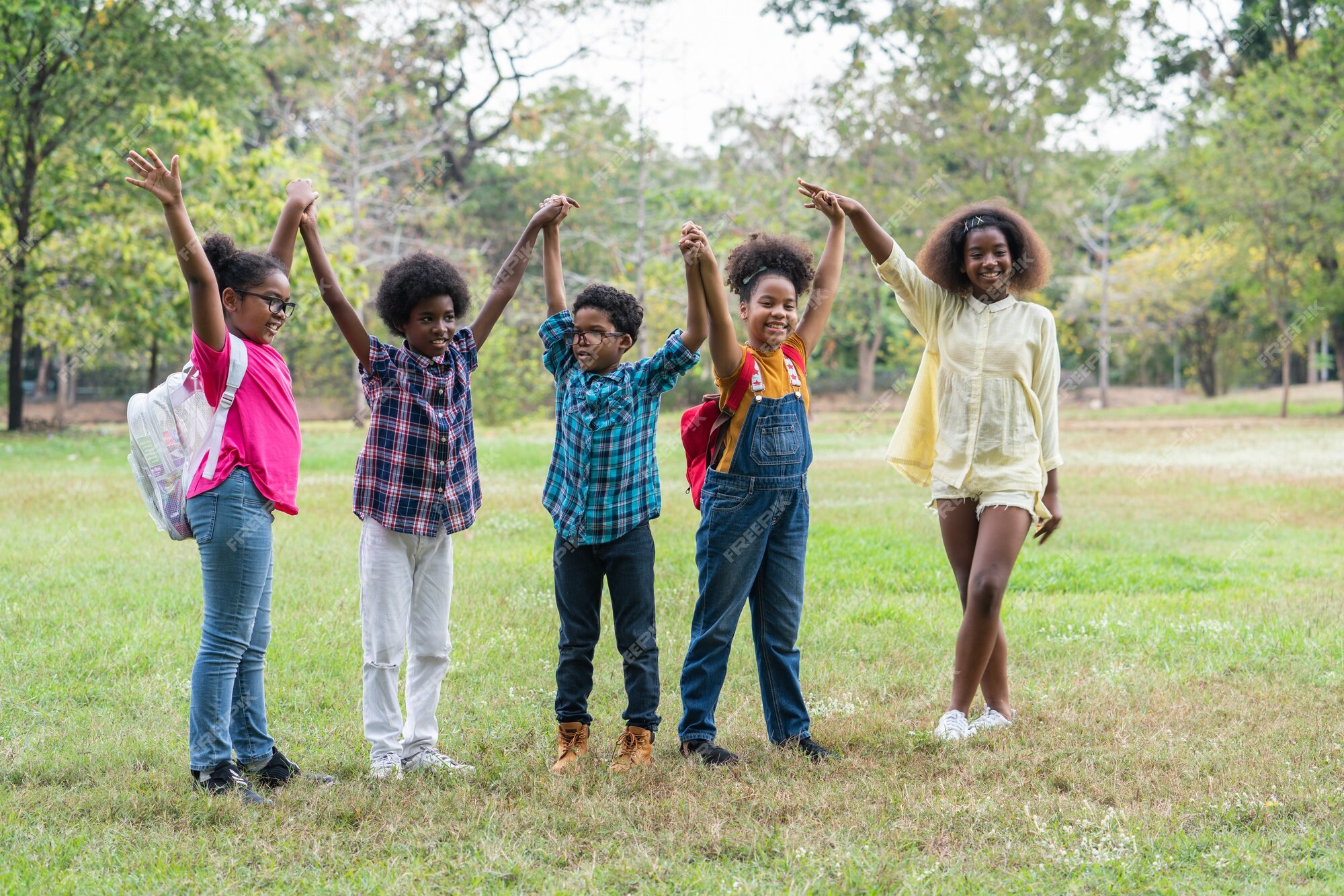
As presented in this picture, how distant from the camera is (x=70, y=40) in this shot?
65.3 ft

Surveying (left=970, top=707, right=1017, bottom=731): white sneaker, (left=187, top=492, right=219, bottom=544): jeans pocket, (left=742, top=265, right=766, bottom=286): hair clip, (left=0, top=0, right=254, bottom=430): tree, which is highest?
(left=0, top=0, right=254, bottom=430): tree

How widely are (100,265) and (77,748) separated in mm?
17545

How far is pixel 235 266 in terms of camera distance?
4078 mm

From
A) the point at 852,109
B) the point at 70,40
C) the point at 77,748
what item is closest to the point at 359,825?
the point at 77,748

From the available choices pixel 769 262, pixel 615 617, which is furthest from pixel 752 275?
pixel 615 617

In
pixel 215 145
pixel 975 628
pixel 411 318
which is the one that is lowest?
pixel 975 628

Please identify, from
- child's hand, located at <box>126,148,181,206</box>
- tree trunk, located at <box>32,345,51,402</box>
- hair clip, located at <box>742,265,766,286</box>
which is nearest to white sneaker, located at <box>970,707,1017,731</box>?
hair clip, located at <box>742,265,766,286</box>

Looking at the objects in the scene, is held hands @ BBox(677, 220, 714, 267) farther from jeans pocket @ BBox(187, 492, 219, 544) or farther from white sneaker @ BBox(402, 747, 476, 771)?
white sneaker @ BBox(402, 747, 476, 771)

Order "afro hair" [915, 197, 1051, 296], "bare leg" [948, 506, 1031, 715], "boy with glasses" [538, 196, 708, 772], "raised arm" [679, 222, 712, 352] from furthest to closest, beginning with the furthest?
"afro hair" [915, 197, 1051, 296] → "bare leg" [948, 506, 1031, 715] → "boy with glasses" [538, 196, 708, 772] → "raised arm" [679, 222, 712, 352]

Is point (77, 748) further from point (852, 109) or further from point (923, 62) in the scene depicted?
point (923, 62)

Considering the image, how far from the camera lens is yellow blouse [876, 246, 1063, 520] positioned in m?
4.67

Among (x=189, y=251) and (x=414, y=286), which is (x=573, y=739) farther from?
(x=189, y=251)

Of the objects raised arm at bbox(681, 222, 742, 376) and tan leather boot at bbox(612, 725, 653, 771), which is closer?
raised arm at bbox(681, 222, 742, 376)

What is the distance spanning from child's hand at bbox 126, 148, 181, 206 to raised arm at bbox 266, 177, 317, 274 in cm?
45
